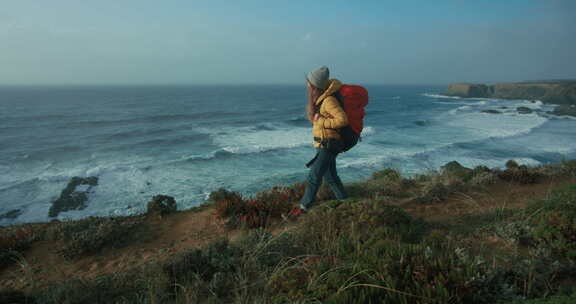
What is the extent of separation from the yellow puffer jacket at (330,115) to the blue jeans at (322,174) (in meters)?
0.33

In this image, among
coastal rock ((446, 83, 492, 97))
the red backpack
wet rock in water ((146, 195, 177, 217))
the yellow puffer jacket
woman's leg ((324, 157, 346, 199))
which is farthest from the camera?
coastal rock ((446, 83, 492, 97))

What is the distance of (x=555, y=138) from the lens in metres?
23.9

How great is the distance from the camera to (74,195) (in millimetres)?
13391

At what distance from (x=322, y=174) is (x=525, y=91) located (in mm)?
96210

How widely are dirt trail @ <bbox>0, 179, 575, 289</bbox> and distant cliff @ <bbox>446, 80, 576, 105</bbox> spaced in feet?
237

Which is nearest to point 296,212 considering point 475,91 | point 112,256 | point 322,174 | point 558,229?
point 322,174

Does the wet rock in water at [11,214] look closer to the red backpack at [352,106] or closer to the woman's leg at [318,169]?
the woman's leg at [318,169]

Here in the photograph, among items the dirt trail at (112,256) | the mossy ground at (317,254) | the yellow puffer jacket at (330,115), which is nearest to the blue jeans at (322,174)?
the yellow puffer jacket at (330,115)

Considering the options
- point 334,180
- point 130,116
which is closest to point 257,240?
point 334,180

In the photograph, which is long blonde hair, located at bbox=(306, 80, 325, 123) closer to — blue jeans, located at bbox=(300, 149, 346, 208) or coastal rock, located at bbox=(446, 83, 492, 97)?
blue jeans, located at bbox=(300, 149, 346, 208)

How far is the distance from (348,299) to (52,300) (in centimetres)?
262

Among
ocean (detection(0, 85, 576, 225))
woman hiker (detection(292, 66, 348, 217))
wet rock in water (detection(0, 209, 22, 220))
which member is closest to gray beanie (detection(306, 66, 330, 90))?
woman hiker (detection(292, 66, 348, 217))

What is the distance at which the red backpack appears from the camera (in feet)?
12.8

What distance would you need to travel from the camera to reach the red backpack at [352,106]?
3.91 metres
